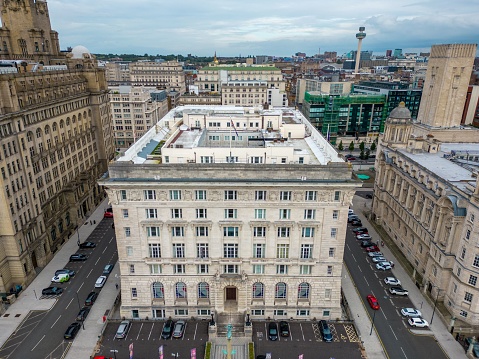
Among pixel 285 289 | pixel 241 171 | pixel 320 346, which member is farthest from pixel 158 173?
pixel 320 346

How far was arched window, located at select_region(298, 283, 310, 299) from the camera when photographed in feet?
237

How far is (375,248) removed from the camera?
329 ft

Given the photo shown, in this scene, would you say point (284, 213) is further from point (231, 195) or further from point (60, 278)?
point (60, 278)

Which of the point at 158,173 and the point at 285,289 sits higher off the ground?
the point at 158,173

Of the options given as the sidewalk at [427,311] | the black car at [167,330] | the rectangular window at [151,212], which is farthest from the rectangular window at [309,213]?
the black car at [167,330]

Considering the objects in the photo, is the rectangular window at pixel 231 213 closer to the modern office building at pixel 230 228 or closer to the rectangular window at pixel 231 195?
the modern office building at pixel 230 228

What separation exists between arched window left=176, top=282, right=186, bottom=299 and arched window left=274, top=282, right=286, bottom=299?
19.6 meters

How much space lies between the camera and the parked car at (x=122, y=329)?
68938 mm

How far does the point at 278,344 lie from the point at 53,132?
278ft

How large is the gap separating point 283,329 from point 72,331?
42998 millimetres

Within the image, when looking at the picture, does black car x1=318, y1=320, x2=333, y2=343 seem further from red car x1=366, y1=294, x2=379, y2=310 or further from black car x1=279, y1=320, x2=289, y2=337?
red car x1=366, y1=294, x2=379, y2=310

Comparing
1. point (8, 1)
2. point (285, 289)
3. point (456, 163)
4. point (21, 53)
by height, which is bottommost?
point (285, 289)

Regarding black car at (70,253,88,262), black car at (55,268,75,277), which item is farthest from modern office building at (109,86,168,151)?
black car at (55,268,75,277)

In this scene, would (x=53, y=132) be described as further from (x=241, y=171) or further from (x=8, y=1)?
(x=241, y=171)
